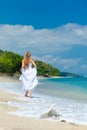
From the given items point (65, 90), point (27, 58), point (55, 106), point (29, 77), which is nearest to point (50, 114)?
point (55, 106)

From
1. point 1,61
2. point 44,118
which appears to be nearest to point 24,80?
point 44,118

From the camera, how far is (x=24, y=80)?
762 inches

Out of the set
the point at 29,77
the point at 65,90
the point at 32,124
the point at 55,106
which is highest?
the point at 29,77

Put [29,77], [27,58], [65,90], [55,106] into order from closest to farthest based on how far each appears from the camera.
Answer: [55,106]
[27,58]
[29,77]
[65,90]

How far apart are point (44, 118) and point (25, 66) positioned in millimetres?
9271

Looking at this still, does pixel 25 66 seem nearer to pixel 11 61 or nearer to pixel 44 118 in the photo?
pixel 44 118

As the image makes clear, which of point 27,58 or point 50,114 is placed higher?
point 27,58

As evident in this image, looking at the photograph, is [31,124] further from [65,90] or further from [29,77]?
[65,90]

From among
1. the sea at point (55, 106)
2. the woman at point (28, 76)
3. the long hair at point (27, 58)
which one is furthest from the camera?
the woman at point (28, 76)

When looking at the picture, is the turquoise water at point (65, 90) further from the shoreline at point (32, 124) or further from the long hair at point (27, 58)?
the shoreline at point (32, 124)

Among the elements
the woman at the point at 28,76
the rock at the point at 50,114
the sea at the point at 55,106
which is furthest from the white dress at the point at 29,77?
the rock at the point at 50,114

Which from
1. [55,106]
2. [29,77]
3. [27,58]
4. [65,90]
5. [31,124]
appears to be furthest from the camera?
[65,90]

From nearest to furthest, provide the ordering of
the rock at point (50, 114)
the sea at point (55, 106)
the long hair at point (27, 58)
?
the rock at point (50, 114)
the sea at point (55, 106)
the long hair at point (27, 58)

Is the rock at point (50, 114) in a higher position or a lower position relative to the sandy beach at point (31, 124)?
higher
